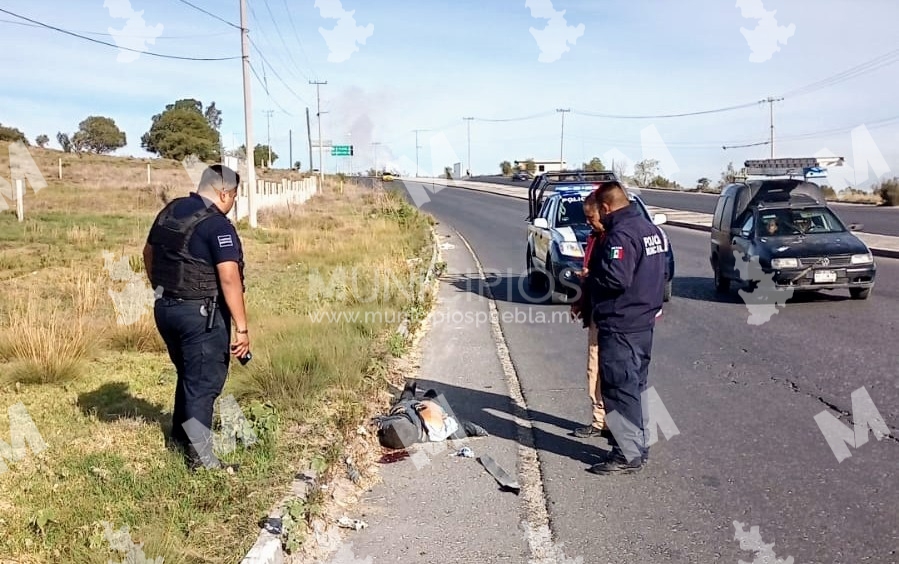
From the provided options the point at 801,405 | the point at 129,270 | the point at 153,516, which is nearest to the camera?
the point at 153,516

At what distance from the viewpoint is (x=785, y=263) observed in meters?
11.6

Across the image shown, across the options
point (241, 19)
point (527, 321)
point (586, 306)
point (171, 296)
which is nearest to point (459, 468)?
→ point (586, 306)

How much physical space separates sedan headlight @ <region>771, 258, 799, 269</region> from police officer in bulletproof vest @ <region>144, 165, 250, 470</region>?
897 centimetres

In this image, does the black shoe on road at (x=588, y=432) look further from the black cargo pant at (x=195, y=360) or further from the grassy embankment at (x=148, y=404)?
the black cargo pant at (x=195, y=360)

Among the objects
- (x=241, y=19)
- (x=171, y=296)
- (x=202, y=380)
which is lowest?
(x=202, y=380)

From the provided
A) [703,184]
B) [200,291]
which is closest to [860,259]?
[200,291]

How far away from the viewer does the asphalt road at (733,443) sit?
436 cm

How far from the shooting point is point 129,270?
Result: 15.0 meters

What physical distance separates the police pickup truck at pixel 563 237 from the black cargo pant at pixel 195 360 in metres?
7.62

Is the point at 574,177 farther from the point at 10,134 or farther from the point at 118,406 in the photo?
the point at 10,134

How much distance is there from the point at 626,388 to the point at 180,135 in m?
81.2

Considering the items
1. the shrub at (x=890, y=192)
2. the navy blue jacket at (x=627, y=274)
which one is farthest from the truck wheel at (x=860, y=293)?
the shrub at (x=890, y=192)

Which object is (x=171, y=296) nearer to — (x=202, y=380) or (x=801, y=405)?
(x=202, y=380)

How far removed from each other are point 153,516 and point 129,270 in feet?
38.0
